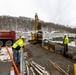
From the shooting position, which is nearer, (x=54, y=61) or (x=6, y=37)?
(x=54, y=61)

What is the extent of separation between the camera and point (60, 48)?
1472cm

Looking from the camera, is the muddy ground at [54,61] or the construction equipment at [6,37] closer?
the muddy ground at [54,61]

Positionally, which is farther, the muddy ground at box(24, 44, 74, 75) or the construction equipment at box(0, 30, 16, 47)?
the construction equipment at box(0, 30, 16, 47)

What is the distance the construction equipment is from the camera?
78.3 feet

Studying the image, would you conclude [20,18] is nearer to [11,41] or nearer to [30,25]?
[30,25]

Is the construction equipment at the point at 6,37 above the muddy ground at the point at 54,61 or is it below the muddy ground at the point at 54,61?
above

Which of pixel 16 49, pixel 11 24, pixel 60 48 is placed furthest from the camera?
pixel 11 24

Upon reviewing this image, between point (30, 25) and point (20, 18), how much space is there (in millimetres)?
20602

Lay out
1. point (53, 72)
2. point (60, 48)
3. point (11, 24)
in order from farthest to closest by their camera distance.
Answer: point (11, 24) → point (60, 48) → point (53, 72)

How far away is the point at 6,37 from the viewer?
78.7ft

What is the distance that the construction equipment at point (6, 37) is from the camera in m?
23.9

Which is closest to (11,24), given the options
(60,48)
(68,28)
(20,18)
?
(20,18)

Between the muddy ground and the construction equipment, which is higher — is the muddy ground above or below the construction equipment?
below

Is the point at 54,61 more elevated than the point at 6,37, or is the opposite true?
the point at 6,37
